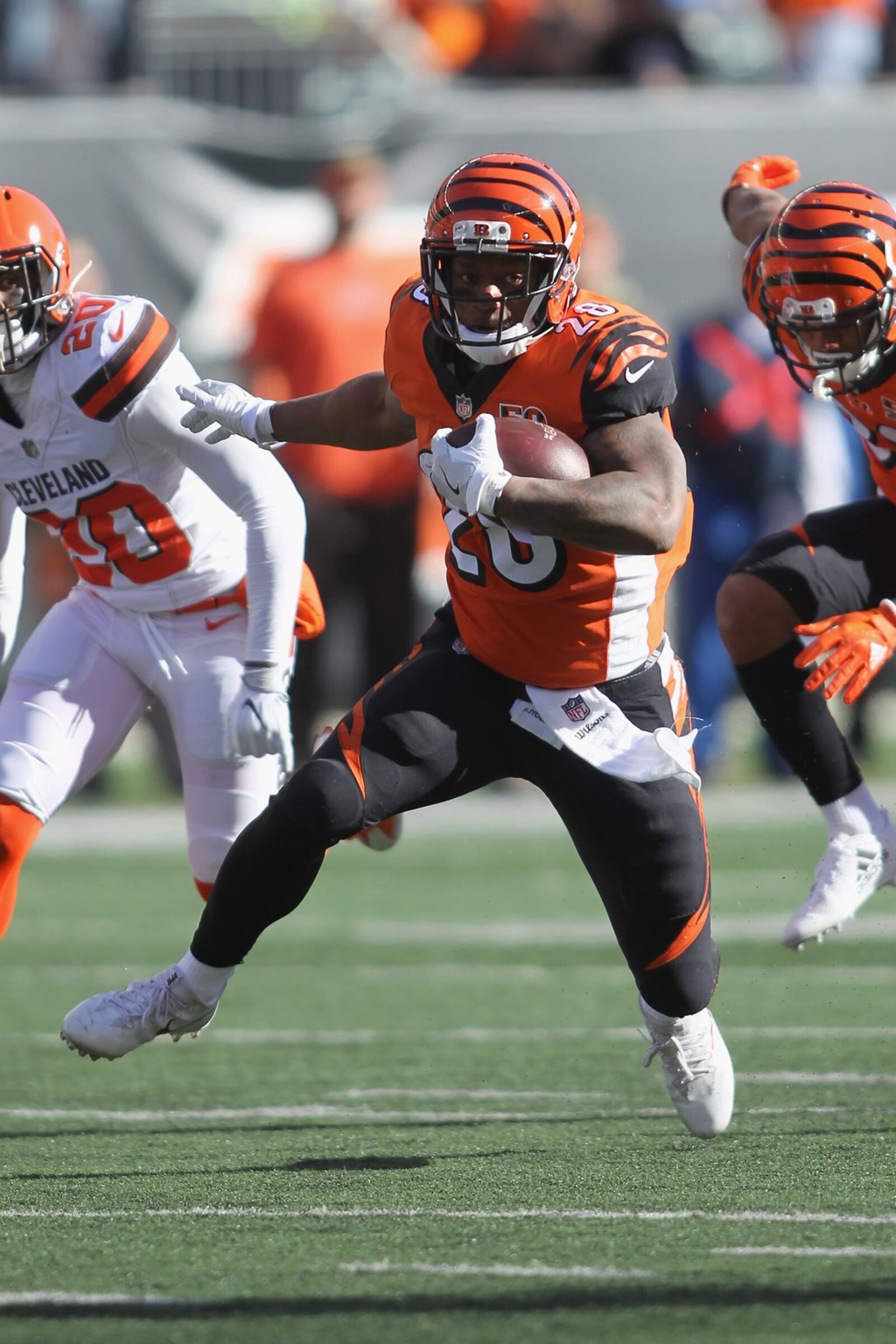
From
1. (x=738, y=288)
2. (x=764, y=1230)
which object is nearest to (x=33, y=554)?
(x=738, y=288)

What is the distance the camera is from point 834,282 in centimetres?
426

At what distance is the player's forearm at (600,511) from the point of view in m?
3.60

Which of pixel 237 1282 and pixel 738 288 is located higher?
pixel 237 1282

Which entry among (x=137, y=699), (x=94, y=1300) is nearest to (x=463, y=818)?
(x=137, y=699)

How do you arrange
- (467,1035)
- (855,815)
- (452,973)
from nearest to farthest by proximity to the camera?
(855,815), (467,1035), (452,973)

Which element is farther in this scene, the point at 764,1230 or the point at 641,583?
the point at 641,583

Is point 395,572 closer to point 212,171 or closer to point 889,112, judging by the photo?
point 212,171

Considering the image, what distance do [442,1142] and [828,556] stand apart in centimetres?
158

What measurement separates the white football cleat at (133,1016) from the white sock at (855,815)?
1.56 metres

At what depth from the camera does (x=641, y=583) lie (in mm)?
4016

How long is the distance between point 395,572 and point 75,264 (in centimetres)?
214

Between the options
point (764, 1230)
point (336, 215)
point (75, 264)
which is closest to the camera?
point (764, 1230)

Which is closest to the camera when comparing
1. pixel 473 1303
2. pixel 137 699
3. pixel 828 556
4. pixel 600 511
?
pixel 473 1303

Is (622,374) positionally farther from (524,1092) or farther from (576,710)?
(524,1092)
